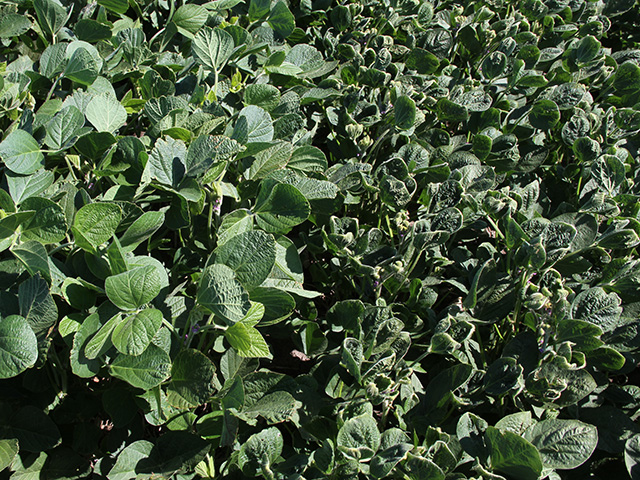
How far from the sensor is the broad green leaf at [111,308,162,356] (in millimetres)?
1008

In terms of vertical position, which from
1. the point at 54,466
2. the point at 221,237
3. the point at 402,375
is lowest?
the point at 54,466

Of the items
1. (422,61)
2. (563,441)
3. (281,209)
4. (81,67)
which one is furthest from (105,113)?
(563,441)

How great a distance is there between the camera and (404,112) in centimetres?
171

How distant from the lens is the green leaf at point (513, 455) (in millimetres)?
1068

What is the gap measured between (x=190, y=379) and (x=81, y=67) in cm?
102

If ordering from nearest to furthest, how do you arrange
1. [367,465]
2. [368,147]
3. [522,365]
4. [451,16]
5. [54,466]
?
[367,465] → [54,466] → [522,365] → [368,147] → [451,16]

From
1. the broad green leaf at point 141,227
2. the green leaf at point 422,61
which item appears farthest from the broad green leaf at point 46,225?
the green leaf at point 422,61

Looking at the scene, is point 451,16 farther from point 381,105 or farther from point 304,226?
point 304,226

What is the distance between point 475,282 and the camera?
4.26 ft

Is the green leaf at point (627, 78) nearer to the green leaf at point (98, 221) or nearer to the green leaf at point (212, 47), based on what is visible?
the green leaf at point (212, 47)

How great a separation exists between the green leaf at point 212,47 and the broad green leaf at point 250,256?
0.84 meters

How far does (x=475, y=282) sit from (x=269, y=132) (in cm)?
69

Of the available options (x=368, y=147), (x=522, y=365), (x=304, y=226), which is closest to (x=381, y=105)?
(x=368, y=147)

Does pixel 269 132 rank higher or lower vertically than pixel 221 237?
higher
